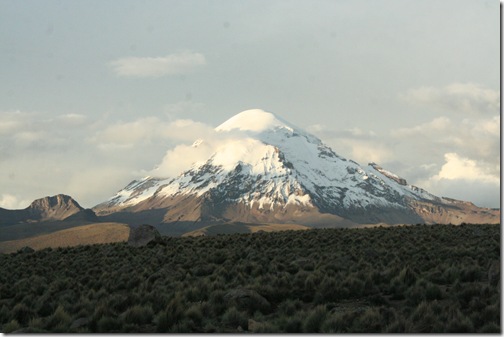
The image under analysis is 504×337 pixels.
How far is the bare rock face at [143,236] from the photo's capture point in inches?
1766

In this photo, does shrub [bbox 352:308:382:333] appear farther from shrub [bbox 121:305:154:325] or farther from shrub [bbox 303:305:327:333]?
shrub [bbox 121:305:154:325]

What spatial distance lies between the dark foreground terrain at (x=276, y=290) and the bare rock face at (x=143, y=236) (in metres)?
7.78

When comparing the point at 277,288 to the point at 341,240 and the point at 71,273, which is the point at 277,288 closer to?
the point at 71,273

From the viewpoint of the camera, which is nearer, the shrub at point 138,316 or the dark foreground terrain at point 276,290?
the dark foreground terrain at point 276,290

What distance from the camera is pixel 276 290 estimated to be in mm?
20469

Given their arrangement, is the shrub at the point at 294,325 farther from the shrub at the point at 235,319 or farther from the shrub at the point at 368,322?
the shrub at the point at 235,319

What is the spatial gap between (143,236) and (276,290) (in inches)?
1062

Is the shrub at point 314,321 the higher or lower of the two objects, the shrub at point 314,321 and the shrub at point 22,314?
the higher

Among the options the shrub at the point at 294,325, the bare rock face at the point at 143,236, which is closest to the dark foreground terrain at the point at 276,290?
the shrub at the point at 294,325

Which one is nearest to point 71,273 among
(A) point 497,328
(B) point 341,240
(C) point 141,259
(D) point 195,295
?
(C) point 141,259

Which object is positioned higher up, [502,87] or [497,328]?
[502,87]

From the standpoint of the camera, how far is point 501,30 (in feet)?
44.9

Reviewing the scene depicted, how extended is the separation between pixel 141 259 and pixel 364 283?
59.8 feet

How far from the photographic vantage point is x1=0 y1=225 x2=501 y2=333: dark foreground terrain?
612 inches
